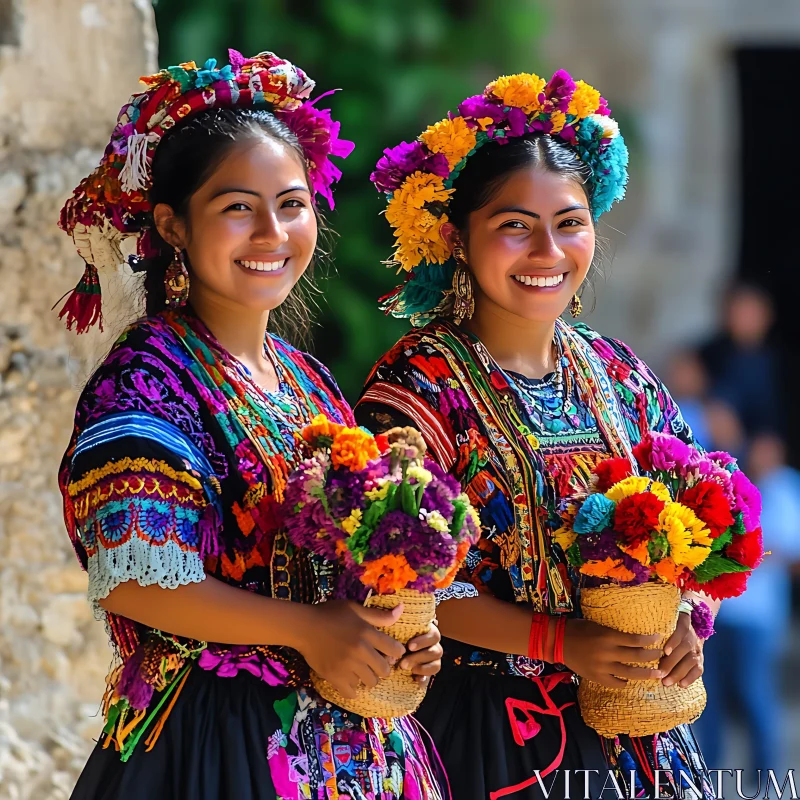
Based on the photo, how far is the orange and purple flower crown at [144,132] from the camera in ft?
9.73

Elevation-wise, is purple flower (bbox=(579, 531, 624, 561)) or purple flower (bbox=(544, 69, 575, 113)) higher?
purple flower (bbox=(544, 69, 575, 113))

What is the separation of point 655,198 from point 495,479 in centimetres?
469

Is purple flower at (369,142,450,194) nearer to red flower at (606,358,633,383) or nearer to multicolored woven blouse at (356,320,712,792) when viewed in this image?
multicolored woven blouse at (356,320,712,792)

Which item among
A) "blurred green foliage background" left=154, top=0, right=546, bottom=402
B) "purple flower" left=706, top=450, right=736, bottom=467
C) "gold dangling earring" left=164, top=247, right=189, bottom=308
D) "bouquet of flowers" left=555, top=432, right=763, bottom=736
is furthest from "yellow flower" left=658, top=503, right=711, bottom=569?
"blurred green foliage background" left=154, top=0, right=546, bottom=402

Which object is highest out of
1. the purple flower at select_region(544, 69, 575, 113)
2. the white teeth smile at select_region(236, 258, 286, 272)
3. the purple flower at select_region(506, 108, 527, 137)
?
the purple flower at select_region(544, 69, 575, 113)

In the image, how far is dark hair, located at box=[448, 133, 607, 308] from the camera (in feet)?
11.0

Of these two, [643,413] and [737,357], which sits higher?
[737,357]

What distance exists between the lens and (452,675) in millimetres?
3299

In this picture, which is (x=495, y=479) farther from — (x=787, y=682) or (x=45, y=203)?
(x=787, y=682)

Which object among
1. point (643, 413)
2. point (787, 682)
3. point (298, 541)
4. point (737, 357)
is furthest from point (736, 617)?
point (298, 541)

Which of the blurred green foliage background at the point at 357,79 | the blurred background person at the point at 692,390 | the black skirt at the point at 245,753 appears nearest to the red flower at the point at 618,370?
the black skirt at the point at 245,753

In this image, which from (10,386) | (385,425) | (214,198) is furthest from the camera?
(10,386)

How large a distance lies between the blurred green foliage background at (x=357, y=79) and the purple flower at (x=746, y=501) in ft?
10.6

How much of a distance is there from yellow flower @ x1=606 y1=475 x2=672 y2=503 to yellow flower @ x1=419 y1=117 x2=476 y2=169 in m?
0.83
